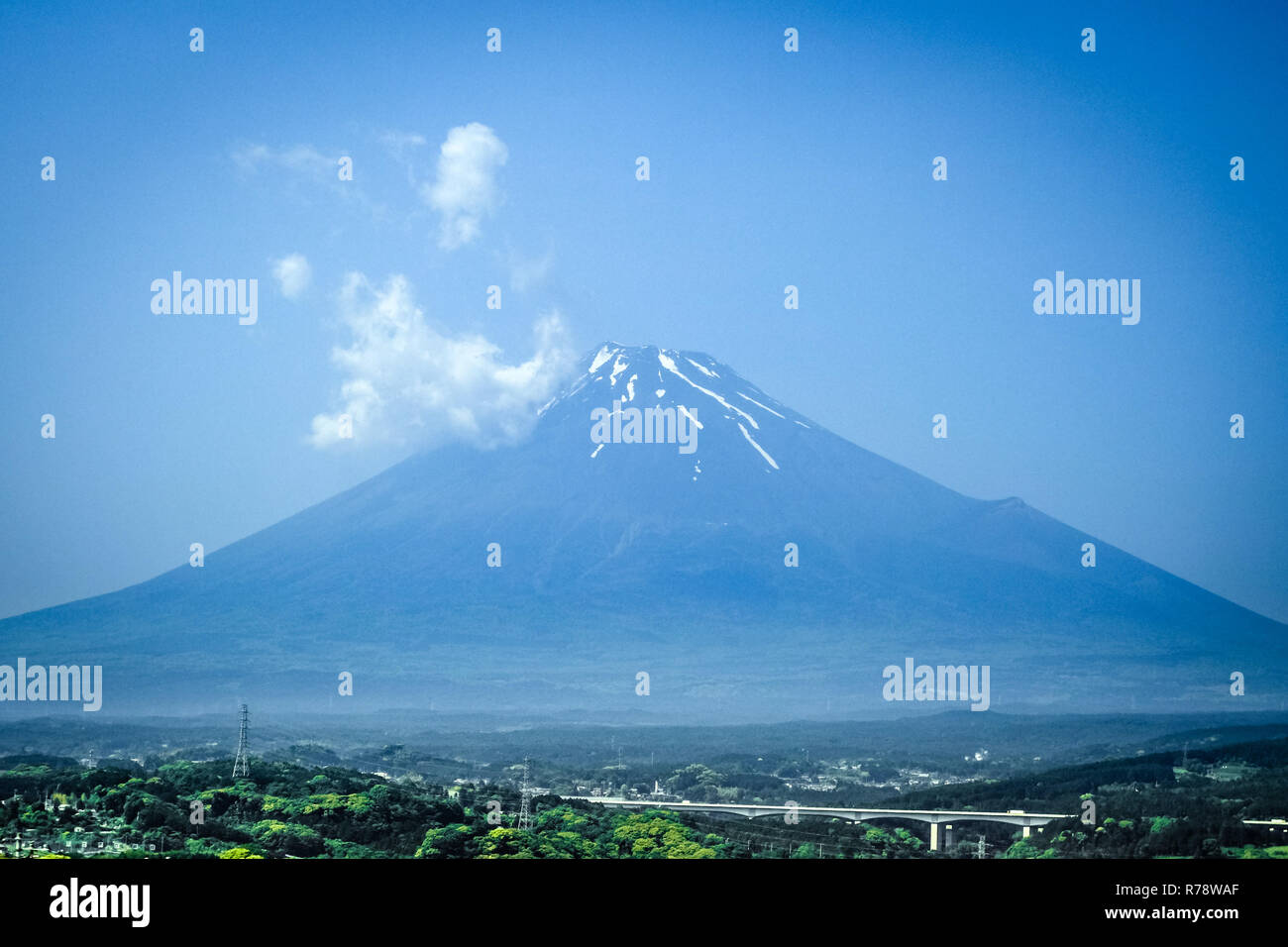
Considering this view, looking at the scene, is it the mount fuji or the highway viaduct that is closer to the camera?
the highway viaduct

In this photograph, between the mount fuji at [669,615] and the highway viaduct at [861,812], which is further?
the mount fuji at [669,615]

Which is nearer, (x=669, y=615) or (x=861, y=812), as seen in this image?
A: (x=861, y=812)

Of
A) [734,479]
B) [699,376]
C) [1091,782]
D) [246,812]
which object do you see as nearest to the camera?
[246,812]

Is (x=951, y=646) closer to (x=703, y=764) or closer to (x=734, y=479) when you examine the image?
(x=734, y=479)
